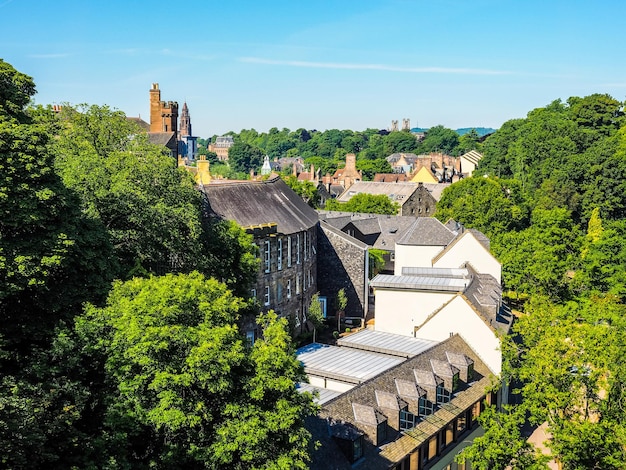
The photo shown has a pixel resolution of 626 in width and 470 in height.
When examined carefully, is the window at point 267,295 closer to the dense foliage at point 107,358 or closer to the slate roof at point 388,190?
the dense foliage at point 107,358

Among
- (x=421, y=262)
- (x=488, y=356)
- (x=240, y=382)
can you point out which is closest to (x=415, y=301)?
(x=488, y=356)

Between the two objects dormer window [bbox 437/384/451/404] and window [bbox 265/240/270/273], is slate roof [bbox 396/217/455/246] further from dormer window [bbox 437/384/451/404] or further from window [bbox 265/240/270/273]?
dormer window [bbox 437/384/451/404]

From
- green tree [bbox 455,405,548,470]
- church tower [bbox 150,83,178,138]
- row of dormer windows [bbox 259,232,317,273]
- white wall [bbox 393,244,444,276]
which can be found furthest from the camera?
church tower [bbox 150,83,178,138]

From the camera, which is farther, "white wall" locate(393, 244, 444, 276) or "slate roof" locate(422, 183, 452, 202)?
"slate roof" locate(422, 183, 452, 202)

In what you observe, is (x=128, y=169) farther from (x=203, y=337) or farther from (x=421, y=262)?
(x=421, y=262)

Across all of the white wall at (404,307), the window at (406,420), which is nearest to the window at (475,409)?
the window at (406,420)

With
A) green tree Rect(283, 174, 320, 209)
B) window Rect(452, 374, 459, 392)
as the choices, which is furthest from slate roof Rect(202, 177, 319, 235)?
green tree Rect(283, 174, 320, 209)
